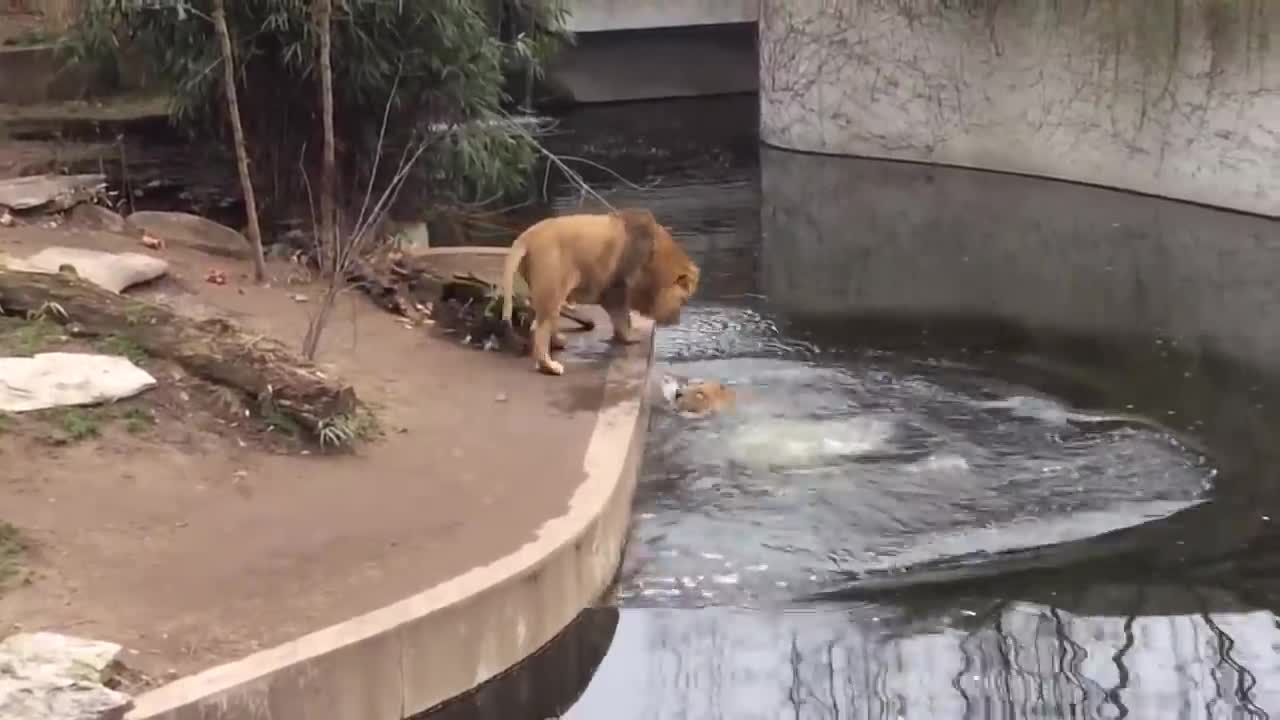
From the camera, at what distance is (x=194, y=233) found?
909 centimetres

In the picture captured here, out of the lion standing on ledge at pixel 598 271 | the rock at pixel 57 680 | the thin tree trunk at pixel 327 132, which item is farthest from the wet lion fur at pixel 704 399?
the rock at pixel 57 680

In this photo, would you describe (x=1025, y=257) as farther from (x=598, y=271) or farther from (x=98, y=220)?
(x=98, y=220)

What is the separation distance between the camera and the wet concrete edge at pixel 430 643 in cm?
397

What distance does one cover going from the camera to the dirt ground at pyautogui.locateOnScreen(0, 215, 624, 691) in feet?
14.2

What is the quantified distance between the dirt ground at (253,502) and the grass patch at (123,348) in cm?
3

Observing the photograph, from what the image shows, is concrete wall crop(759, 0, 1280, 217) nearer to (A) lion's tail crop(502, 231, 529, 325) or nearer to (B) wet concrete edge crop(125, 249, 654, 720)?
(A) lion's tail crop(502, 231, 529, 325)

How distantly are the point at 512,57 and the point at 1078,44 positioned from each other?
252 inches

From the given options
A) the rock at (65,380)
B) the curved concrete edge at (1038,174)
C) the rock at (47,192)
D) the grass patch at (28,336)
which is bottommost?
the curved concrete edge at (1038,174)

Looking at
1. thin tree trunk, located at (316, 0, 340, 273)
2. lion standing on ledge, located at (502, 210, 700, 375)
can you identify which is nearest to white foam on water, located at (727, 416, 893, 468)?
lion standing on ledge, located at (502, 210, 700, 375)

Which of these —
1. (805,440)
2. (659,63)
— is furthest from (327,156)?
(659,63)

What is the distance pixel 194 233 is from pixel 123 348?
3.18 m

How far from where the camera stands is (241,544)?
4840 millimetres

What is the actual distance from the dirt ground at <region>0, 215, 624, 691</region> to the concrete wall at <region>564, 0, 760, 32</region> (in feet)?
48.7

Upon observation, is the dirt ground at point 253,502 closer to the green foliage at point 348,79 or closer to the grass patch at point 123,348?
the grass patch at point 123,348
